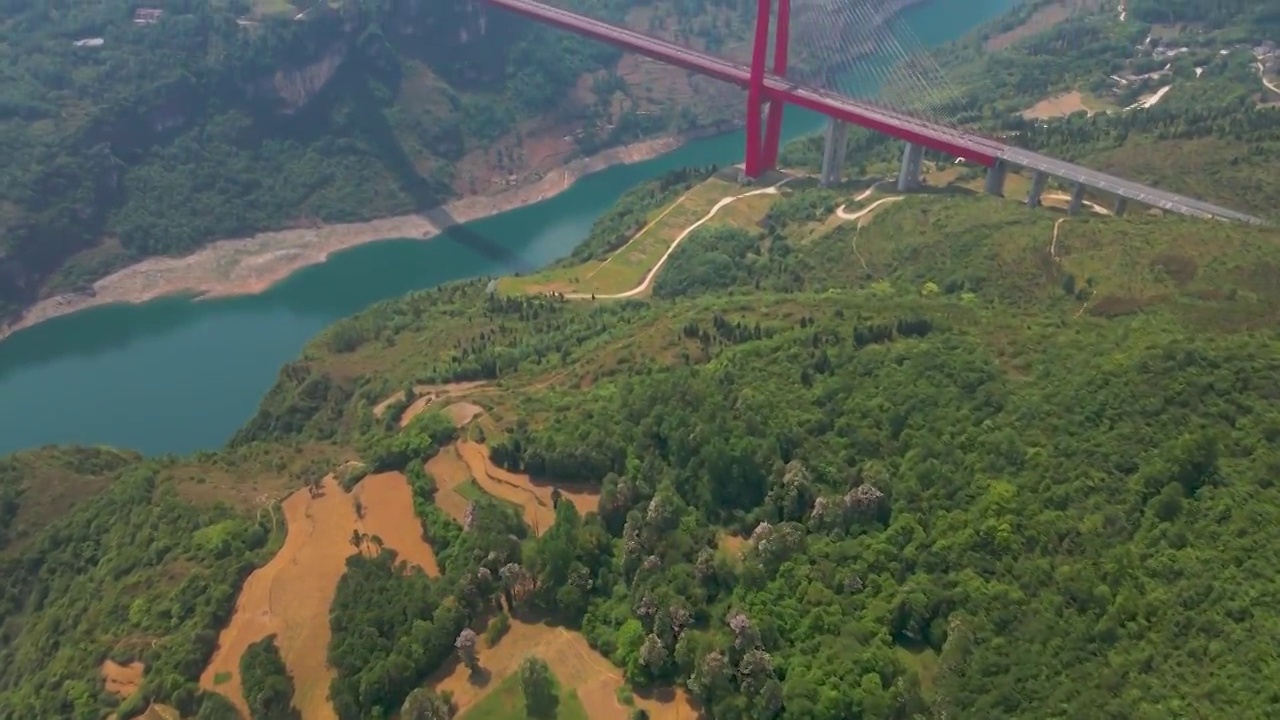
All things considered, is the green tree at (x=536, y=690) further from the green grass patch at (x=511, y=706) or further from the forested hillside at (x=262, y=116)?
the forested hillside at (x=262, y=116)

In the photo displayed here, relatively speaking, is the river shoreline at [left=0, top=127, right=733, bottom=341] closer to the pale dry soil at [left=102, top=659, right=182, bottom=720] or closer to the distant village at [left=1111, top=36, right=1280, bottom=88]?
the distant village at [left=1111, top=36, right=1280, bottom=88]

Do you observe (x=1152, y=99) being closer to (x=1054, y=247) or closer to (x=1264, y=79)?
(x=1264, y=79)

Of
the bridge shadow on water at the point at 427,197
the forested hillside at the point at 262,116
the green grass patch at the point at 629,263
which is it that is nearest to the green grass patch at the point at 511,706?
the green grass patch at the point at 629,263

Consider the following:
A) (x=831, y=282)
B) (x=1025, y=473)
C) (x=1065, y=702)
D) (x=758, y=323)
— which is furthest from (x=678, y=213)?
(x=1065, y=702)

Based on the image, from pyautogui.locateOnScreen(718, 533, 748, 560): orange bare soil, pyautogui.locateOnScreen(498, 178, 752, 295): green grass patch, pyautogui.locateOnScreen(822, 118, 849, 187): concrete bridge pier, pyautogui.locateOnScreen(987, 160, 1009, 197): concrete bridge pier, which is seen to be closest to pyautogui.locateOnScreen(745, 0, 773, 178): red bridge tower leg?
pyautogui.locateOnScreen(498, 178, 752, 295): green grass patch

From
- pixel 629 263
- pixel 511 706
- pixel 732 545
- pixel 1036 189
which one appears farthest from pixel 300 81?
pixel 511 706

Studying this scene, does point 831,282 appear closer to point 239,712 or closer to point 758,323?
point 758,323
